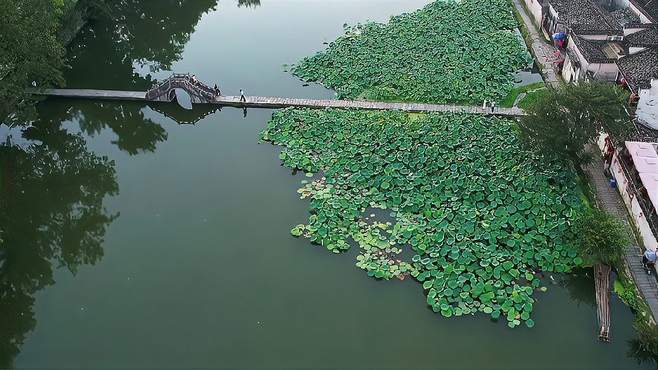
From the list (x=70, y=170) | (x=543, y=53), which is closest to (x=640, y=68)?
(x=543, y=53)

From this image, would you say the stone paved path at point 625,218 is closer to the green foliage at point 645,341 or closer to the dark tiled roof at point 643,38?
the green foliage at point 645,341

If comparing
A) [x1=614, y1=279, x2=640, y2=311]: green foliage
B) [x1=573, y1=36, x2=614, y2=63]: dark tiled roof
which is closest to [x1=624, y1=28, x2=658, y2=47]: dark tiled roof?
[x1=573, y1=36, x2=614, y2=63]: dark tiled roof

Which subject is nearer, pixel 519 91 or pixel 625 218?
pixel 625 218

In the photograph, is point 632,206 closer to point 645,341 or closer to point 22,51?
point 645,341

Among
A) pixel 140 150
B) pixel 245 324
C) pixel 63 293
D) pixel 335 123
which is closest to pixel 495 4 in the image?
pixel 335 123

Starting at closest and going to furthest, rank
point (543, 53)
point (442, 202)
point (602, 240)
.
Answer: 1. point (602, 240)
2. point (442, 202)
3. point (543, 53)

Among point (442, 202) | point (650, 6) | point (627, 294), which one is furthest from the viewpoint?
point (650, 6)
